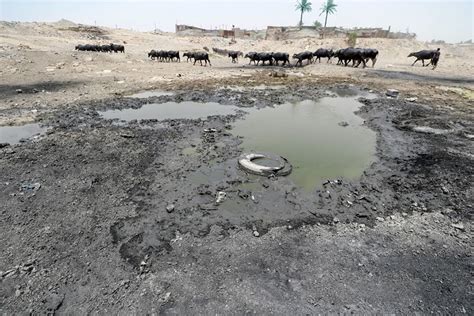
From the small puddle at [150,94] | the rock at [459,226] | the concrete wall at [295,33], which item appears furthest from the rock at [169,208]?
the concrete wall at [295,33]

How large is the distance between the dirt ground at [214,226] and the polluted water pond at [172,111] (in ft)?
2.47

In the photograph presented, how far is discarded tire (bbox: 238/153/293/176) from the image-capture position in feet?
19.1

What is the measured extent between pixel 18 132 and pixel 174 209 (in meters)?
6.21

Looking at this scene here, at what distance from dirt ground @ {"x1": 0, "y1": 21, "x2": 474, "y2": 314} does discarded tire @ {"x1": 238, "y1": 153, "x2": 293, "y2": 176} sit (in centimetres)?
23

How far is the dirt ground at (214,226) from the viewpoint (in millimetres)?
3184

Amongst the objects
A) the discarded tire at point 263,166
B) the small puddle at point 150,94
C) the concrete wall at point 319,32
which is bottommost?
the discarded tire at point 263,166

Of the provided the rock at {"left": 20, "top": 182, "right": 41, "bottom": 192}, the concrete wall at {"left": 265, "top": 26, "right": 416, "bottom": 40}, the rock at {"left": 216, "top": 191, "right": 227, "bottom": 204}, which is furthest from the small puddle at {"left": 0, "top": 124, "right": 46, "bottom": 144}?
the concrete wall at {"left": 265, "top": 26, "right": 416, "bottom": 40}

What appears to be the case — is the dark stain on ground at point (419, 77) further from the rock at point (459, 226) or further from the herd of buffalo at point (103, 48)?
the herd of buffalo at point (103, 48)

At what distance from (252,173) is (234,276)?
2.76 m

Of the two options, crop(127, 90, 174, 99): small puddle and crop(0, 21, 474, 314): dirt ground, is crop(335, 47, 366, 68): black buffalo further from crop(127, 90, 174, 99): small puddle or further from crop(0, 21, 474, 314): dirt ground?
crop(127, 90, 174, 99): small puddle

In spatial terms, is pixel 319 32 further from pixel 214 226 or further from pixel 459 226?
pixel 214 226

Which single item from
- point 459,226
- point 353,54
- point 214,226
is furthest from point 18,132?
point 353,54

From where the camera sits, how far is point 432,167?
6.24 metres

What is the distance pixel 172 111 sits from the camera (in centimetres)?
1025
